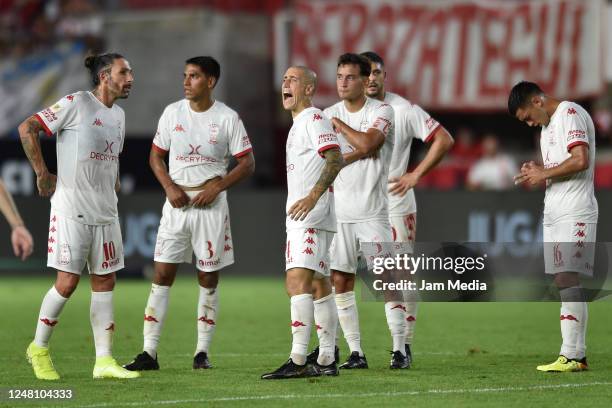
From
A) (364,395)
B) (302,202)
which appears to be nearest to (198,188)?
(302,202)

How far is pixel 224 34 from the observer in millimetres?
25281

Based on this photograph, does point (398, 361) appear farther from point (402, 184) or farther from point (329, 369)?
point (402, 184)

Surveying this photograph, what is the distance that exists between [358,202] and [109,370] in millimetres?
2320

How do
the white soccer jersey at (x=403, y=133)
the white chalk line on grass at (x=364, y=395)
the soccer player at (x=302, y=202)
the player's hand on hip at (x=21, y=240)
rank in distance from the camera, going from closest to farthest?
1. the player's hand on hip at (x=21, y=240)
2. the white chalk line on grass at (x=364, y=395)
3. the soccer player at (x=302, y=202)
4. the white soccer jersey at (x=403, y=133)

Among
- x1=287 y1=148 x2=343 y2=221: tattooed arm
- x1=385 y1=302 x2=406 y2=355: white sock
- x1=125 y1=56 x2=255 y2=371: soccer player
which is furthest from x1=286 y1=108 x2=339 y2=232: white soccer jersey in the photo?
x1=385 y1=302 x2=406 y2=355: white sock

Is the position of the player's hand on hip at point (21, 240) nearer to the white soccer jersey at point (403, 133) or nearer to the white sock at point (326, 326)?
the white sock at point (326, 326)

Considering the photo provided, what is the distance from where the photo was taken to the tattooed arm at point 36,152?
907cm

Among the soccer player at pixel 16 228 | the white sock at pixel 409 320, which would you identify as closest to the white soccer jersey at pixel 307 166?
the white sock at pixel 409 320

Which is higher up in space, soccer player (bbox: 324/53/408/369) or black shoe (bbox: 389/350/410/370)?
soccer player (bbox: 324/53/408/369)

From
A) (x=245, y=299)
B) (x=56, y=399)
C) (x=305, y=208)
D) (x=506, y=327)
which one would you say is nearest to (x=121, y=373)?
(x=56, y=399)

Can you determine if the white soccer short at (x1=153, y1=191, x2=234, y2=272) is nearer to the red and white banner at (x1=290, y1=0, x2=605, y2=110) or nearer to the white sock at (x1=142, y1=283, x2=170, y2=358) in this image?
the white sock at (x1=142, y1=283, x2=170, y2=358)

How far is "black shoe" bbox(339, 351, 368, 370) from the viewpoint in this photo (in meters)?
10.0

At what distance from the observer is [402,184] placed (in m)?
10.6

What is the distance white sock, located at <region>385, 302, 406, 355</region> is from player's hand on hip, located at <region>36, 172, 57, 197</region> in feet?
9.05
